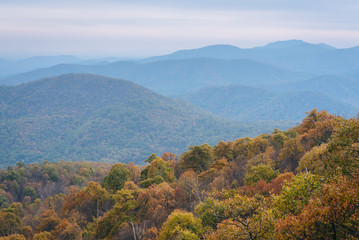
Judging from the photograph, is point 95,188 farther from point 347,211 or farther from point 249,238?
point 347,211

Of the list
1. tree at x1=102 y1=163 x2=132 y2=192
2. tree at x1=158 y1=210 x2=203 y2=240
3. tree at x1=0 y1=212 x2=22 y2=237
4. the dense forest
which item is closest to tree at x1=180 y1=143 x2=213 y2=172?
the dense forest

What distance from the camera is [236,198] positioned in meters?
15.4

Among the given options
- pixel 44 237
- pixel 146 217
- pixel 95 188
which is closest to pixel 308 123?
pixel 146 217

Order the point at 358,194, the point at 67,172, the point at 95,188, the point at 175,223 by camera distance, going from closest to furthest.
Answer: the point at 358,194 < the point at 175,223 < the point at 95,188 < the point at 67,172

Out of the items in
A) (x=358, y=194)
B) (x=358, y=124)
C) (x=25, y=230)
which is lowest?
(x=25, y=230)

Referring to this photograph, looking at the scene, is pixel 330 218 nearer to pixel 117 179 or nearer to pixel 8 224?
pixel 117 179

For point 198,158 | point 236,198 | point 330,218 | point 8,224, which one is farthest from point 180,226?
point 8,224

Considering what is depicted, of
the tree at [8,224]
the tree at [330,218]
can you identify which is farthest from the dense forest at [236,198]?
the tree at [8,224]

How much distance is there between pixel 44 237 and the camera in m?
34.9

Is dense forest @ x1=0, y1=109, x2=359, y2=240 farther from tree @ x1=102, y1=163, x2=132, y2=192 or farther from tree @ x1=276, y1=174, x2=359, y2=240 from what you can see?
tree @ x1=102, y1=163, x2=132, y2=192

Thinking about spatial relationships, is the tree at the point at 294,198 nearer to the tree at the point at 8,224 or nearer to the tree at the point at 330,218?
the tree at the point at 330,218

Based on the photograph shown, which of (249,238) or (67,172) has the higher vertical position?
(249,238)

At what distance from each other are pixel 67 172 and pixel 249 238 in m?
102

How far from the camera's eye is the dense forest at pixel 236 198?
39.0ft
